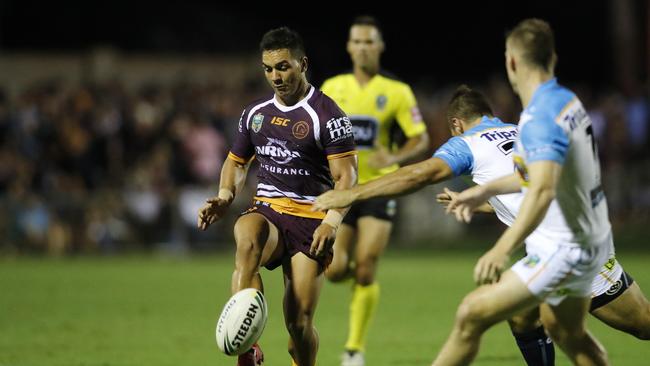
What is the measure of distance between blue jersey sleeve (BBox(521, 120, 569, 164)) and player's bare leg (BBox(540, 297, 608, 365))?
950 mm

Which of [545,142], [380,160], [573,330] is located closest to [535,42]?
[545,142]

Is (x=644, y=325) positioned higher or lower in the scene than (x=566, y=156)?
lower

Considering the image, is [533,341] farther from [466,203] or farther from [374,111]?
[374,111]

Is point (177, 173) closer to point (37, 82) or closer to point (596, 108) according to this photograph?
point (37, 82)

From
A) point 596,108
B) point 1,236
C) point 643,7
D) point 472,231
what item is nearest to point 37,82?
point 1,236

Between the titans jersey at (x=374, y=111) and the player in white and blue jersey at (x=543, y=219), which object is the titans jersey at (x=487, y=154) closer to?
the player in white and blue jersey at (x=543, y=219)

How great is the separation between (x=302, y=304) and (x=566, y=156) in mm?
2333

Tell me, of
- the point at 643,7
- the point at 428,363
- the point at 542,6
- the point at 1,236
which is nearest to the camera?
the point at 428,363

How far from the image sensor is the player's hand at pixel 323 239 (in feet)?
23.3

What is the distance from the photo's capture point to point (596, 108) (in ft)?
77.0

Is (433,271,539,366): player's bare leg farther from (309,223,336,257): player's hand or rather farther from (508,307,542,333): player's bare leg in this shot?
(309,223,336,257): player's hand

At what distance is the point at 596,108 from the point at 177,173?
927 cm

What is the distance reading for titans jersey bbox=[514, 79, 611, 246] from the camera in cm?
573

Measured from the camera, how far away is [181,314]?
1279cm
